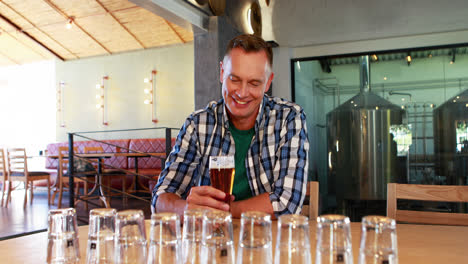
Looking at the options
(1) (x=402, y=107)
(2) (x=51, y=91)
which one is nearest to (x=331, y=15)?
(1) (x=402, y=107)

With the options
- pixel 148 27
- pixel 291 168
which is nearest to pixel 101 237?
pixel 291 168

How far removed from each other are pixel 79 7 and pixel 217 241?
7400 millimetres

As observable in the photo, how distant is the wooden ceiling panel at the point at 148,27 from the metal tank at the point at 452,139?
507cm

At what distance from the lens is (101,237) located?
2.04ft

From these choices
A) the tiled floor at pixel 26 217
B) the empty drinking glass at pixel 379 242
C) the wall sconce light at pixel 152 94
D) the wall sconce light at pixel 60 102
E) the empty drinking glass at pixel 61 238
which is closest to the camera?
the empty drinking glass at pixel 379 242

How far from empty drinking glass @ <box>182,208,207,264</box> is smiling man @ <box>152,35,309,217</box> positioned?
753 millimetres

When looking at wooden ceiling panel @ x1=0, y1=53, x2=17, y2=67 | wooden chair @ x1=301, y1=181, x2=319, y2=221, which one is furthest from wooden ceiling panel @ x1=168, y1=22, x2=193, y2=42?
wooden chair @ x1=301, y1=181, x2=319, y2=221

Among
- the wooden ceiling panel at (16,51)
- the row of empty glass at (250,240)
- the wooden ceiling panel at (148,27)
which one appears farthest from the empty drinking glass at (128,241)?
the wooden ceiling panel at (16,51)

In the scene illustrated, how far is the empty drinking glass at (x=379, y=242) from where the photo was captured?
1.73 ft

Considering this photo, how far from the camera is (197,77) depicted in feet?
14.4

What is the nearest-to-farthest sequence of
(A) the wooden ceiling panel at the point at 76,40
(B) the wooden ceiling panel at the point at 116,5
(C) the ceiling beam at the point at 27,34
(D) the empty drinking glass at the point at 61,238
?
(D) the empty drinking glass at the point at 61,238 → (B) the wooden ceiling panel at the point at 116,5 → (C) the ceiling beam at the point at 27,34 → (A) the wooden ceiling panel at the point at 76,40

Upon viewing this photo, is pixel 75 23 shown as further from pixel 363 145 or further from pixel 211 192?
pixel 211 192

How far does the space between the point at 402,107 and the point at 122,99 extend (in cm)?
601

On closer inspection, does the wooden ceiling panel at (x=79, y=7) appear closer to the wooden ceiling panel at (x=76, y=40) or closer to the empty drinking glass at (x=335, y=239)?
the wooden ceiling panel at (x=76, y=40)
